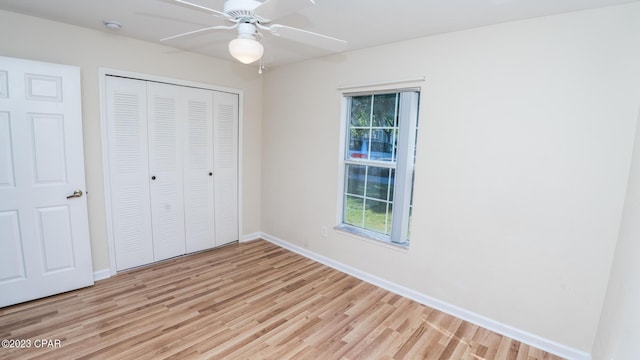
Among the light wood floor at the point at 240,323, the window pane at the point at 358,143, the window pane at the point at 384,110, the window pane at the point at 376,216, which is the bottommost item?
the light wood floor at the point at 240,323

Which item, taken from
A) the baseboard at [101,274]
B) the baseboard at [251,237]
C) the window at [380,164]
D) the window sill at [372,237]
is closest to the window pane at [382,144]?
the window at [380,164]

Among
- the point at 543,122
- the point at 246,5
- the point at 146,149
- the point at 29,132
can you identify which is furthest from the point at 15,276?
the point at 543,122

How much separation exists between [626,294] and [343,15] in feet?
8.05

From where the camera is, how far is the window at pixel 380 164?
2.89 metres

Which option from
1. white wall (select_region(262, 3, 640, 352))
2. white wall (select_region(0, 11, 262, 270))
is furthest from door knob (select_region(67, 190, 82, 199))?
white wall (select_region(262, 3, 640, 352))

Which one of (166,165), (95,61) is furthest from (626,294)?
(95,61)

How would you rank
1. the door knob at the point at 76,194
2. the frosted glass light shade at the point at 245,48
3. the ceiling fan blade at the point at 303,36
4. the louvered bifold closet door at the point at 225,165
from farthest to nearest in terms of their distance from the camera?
the louvered bifold closet door at the point at 225,165 → the door knob at the point at 76,194 → the ceiling fan blade at the point at 303,36 → the frosted glass light shade at the point at 245,48

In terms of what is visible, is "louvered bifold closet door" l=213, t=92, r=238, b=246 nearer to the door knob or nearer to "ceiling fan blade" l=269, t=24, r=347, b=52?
the door knob

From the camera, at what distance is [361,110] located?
129 inches

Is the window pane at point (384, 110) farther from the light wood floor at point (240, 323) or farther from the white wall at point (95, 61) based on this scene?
the white wall at point (95, 61)

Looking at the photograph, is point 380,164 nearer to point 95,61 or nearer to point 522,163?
point 522,163

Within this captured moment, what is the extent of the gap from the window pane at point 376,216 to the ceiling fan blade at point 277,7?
2.21 m

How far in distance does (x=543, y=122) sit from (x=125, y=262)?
4.12 meters

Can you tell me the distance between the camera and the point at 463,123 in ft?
8.21
